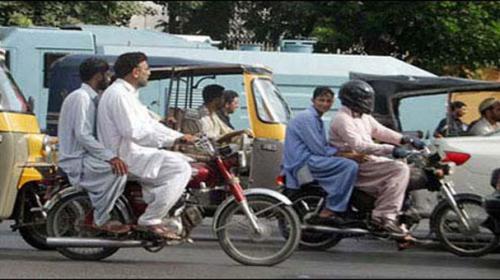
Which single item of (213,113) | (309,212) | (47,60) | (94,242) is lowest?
(94,242)

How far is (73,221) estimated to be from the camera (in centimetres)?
1076

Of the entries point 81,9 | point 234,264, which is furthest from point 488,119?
point 81,9

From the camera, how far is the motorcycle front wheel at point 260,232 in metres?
10.4

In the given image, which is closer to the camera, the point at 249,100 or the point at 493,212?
the point at 493,212

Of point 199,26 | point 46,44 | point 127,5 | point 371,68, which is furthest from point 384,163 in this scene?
point 46,44

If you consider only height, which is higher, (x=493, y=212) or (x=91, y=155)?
(x=91, y=155)

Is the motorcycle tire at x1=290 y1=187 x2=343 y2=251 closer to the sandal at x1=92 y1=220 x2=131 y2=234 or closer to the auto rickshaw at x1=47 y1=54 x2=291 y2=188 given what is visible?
the auto rickshaw at x1=47 y1=54 x2=291 y2=188

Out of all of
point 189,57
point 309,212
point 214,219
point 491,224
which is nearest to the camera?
point 214,219

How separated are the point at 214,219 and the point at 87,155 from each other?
1.19 meters

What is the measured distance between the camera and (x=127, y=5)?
381 inches

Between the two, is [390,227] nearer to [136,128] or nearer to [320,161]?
[320,161]

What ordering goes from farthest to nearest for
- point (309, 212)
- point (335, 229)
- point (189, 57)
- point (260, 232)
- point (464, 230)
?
point (189, 57) < point (309, 212) < point (464, 230) < point (335, 229) < point (260, 232)

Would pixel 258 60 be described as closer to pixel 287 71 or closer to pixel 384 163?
pixel 287 71

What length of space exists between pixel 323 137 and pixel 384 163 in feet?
2.37
